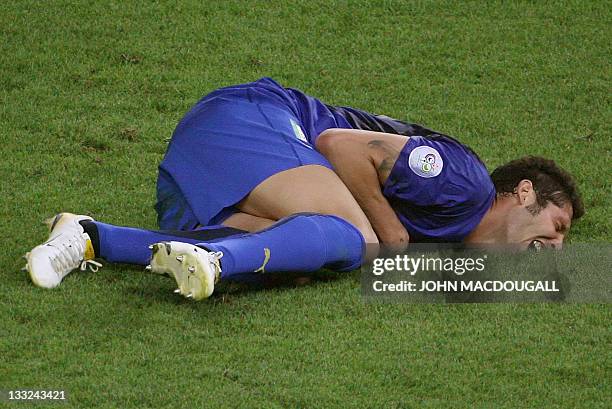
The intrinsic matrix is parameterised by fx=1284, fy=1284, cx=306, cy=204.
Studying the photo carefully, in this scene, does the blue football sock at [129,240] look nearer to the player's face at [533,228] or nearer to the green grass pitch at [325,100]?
the green grass pitch at [325,100]

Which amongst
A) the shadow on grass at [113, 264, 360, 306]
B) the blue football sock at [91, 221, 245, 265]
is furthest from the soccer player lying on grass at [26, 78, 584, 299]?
the shadow on grass at [113, 264, 360, 306]

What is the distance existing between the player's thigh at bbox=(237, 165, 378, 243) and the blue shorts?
0.04 meters

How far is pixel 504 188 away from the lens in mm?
5137

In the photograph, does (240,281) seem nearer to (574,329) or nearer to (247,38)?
(574,329)

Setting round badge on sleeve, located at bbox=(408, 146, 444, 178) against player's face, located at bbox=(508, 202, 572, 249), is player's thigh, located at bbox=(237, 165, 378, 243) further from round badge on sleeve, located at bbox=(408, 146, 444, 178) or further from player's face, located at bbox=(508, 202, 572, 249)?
player's face, located at bbox=(508, 202, 572, 249)

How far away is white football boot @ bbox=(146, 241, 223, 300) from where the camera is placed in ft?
13.4

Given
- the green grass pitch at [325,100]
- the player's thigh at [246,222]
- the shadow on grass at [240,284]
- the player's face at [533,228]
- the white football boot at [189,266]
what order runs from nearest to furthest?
1. the green grass pitch at [325,100]
2. the white football boot at [189,266]
3. the shadow on grass at [240,284]
4. the player's thigh at [246,222]
5. the player's face at [533,228]

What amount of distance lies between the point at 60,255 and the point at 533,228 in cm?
182

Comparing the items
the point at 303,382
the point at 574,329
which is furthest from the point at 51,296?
the point at 574,329

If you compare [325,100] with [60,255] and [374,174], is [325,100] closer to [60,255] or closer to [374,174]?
[374,174]

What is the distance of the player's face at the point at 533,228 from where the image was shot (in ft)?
16.5

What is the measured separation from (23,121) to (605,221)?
2.99m

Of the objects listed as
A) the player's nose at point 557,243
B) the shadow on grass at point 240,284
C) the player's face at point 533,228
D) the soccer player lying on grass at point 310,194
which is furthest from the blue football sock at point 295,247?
the player's nose at point 557,243

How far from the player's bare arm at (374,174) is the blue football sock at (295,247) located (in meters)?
0.20
